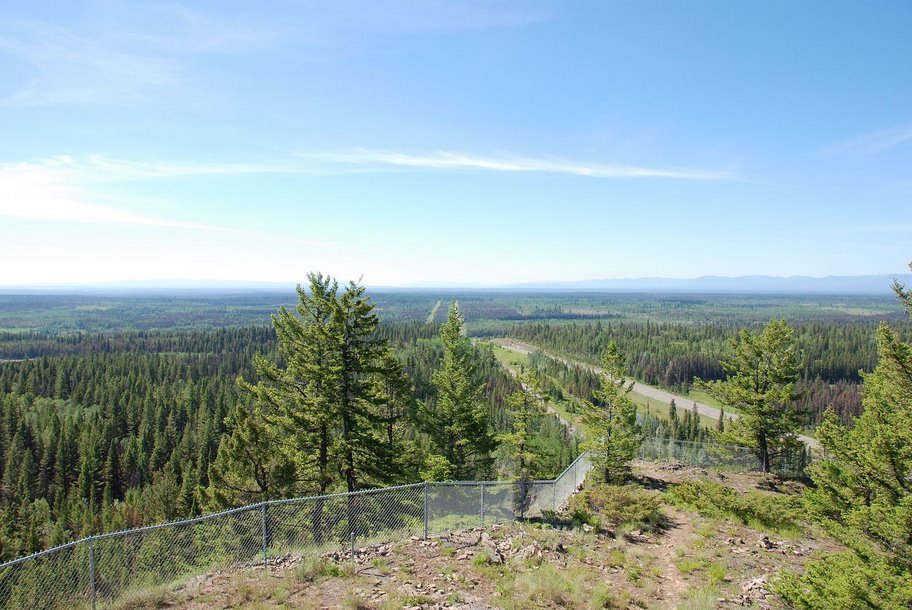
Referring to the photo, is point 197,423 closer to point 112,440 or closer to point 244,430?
point 112,440

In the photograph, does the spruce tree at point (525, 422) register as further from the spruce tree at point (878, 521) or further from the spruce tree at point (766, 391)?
the spruce tree at point (878, 521)

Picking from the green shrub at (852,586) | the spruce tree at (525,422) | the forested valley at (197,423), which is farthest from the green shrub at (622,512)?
the green shrub at (852,586)

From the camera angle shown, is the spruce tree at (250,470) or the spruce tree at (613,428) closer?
the spruce tree at (250,470)

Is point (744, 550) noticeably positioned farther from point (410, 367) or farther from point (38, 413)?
point (38, 413)

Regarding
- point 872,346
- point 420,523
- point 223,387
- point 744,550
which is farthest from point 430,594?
point 872,346

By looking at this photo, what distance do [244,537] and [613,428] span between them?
18.7 m

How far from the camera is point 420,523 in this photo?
15625mm

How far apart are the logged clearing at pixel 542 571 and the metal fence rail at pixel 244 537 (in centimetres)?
76

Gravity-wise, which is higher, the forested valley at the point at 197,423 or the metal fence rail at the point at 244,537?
the metal fence rail at the point at 244,537

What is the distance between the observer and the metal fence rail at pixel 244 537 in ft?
39.7

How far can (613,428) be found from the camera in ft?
85.2

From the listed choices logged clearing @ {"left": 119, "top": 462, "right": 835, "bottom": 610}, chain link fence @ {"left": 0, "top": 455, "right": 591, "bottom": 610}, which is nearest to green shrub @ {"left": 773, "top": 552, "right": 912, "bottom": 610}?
logged clearing @ {"left": 119, "top": 462, "right": 835, "bottom": 610}

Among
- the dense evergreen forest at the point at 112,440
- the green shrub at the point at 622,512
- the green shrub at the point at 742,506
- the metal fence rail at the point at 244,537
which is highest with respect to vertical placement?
the metal fence rail at the point at 244,537

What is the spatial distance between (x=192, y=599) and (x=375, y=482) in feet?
36.5
